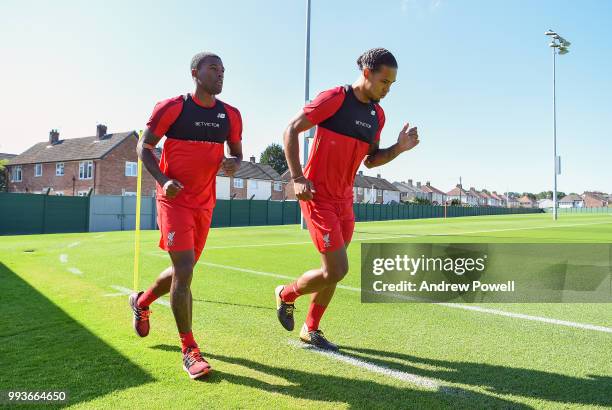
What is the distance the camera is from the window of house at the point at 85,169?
1737 inches

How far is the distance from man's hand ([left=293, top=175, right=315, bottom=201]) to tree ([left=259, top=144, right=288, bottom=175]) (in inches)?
3708

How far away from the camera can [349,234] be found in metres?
4.10

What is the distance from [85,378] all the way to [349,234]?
90.1 inches

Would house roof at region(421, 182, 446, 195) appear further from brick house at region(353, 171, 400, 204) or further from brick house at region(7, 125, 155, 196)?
brick house at region(7, 125, 155, 196)

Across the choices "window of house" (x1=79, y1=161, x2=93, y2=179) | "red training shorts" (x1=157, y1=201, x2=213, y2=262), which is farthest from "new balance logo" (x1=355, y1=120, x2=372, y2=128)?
"window of house" (x1=79, y1=161, x2=93, y2=179)

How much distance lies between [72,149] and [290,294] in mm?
49891

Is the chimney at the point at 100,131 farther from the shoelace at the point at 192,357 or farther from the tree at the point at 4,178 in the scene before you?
the shoelace at the point at 192,357

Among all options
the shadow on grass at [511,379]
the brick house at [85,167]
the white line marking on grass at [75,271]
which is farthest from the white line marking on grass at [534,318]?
the brick house at [85,167]

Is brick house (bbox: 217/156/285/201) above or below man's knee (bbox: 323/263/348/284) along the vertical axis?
above

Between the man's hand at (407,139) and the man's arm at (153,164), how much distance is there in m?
1.97

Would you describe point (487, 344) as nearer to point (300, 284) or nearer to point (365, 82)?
point (300, 284)

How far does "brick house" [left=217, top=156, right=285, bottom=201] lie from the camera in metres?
58.0

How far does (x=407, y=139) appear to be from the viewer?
422 cm

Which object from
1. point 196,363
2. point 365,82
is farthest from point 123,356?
point 365,82
